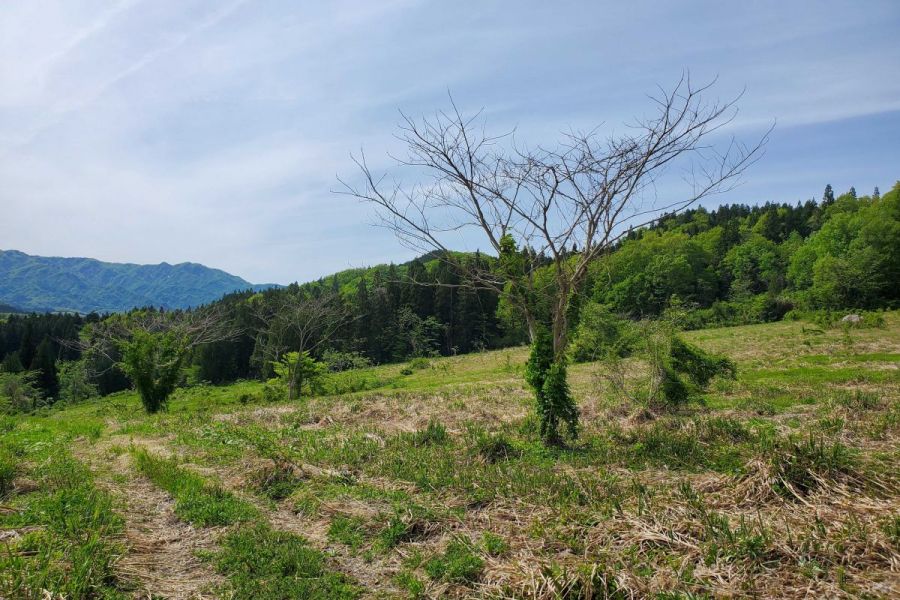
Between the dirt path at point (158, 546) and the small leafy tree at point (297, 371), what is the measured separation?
21.4 m

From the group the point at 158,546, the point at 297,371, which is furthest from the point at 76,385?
the point at 158,546

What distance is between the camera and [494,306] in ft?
275

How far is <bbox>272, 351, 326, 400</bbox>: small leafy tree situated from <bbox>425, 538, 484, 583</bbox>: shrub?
26.0m

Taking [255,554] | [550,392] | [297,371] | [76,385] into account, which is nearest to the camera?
[255,554]

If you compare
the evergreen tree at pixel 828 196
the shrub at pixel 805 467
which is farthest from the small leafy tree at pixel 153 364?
the evergreen tree at pixel 828 196

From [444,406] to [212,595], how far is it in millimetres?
13204

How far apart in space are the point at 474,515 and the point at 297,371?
25.9 meters

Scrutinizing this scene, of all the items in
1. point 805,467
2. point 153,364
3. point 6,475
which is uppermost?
point 153,364

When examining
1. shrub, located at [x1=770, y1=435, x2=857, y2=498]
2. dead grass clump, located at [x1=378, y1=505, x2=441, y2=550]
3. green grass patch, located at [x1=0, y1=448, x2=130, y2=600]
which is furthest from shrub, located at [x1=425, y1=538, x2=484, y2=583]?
shrub, located at [x1=770, y1=435, x2=857, y2=498]

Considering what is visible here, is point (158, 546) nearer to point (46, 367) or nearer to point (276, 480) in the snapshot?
point (276, 480)

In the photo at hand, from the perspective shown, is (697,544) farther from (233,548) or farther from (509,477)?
(233,548)

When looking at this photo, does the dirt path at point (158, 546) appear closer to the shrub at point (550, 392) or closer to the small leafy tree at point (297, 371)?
the shrub at point (550, 392)

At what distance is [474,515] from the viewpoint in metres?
6.33

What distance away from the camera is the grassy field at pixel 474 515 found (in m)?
4.32
